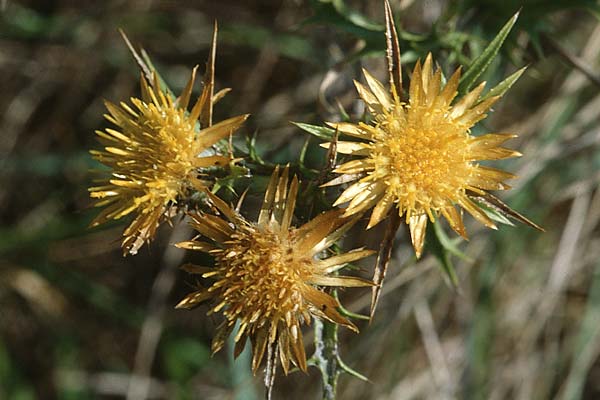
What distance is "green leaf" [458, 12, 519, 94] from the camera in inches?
77.7

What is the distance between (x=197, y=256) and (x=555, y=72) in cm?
251

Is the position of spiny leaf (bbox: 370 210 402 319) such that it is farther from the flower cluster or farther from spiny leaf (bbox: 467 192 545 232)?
spiny leaf (bbox: 467 192 545 232)

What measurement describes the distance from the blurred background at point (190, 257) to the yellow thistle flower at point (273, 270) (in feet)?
2.91

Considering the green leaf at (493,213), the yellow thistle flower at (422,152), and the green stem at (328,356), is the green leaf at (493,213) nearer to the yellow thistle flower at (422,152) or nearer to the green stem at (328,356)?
the yellow thistle flower at (422,152)

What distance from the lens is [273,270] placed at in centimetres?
207

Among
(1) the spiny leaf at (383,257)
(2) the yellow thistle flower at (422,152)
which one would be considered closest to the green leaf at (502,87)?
(2) the yellow thistle flower at (422,152)

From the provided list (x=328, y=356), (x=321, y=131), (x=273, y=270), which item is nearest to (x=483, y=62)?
(x=321, y=131)

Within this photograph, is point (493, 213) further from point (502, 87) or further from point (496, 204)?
point (502, 87)

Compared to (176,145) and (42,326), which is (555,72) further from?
(42,326)

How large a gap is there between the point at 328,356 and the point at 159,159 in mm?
913

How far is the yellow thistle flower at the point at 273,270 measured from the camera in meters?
2.05

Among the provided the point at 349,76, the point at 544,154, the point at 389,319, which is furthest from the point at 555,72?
the point at 389,319

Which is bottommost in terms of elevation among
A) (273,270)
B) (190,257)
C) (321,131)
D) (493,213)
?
(190,257)

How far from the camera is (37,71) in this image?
443cm
